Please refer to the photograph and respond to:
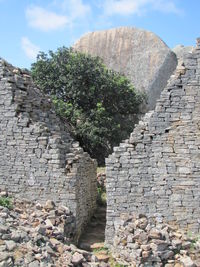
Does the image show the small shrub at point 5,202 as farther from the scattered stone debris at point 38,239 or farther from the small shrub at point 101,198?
the small shrub at point 101,198

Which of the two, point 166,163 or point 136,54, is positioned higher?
point 136,54

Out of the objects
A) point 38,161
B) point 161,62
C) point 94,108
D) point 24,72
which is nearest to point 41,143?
point 38,161

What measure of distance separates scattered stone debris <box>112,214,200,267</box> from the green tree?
929 cm

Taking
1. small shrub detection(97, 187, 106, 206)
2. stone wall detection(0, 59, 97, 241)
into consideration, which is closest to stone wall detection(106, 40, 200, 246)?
stone wall detection(0, 59, 97, 241)

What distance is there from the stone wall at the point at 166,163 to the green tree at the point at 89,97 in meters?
8.49

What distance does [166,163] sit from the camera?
9.32 m

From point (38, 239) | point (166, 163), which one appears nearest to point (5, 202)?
point (38, 239)

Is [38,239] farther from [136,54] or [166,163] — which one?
[136,54]

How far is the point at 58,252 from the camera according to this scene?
25.1 ft

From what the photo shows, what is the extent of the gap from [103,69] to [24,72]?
8.41 m

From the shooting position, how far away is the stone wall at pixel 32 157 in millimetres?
10000

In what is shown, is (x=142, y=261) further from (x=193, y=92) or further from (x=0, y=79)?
(x=0, y=79)

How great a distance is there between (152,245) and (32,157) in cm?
427

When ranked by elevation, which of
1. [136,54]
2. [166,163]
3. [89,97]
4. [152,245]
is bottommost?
[152,245]
